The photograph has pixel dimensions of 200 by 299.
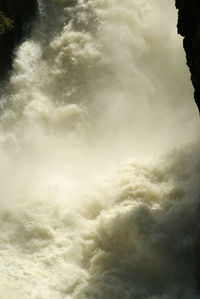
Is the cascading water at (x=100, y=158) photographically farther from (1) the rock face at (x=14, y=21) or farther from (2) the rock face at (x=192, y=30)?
(2) the rock face at (x=192, y=30)

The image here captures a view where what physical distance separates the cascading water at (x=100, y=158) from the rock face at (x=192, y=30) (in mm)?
2759

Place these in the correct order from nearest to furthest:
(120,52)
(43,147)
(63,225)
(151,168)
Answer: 1. (63,225)
2. (151,168)
3. (43,147)
4. (120,52)

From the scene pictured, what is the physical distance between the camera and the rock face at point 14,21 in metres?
12.2

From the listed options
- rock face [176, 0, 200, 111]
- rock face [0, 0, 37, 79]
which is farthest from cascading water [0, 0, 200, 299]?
rock face [176, 0, 200, 111]

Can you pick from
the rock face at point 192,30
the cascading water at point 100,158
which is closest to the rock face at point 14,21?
the cascading water at point 100,158

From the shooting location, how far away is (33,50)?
462 inches

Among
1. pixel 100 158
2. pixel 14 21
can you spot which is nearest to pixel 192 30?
pixel 100 158

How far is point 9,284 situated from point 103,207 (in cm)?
266

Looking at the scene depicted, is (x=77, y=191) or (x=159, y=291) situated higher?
(x=77, y=191)

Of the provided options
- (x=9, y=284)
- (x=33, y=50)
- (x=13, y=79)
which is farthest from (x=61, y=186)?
(x=33, y=50)

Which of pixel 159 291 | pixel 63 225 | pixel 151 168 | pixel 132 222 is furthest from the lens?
pixel 151 168

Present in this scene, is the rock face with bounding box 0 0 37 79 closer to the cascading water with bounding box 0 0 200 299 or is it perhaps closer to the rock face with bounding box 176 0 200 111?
the cascading water with bounding box 0 0 200 299

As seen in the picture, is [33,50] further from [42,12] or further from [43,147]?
[43,147]

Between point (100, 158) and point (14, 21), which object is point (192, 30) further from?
point (14, 21)
